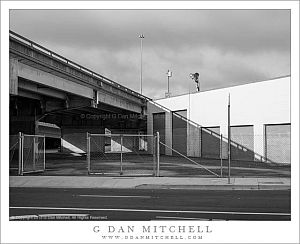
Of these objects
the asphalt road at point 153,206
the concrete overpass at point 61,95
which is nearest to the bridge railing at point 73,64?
the concrete overpass at point 61,95

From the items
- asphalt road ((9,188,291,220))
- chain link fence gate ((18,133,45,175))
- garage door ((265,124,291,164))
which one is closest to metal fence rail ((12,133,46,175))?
chain link fence gate ((18,133,45,175))

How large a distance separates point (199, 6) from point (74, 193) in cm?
900

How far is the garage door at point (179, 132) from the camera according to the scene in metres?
42.4

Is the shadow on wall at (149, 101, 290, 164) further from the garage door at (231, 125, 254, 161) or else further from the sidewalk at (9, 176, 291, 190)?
the sidewalk at (9, 176, 291, 190)

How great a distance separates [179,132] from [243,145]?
10603 mm

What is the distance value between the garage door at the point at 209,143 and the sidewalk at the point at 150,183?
1994 cm

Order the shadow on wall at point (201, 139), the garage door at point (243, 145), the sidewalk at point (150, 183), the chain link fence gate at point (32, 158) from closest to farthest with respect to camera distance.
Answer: the sidewalk at point (150, 183) < the chain link fence gate at point (32, 158) < the garage door at point (243, 145) < the shadow on wall at point (201, 139)

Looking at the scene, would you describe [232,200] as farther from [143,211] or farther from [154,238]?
[154,238]

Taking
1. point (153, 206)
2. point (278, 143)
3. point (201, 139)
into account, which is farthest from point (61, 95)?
point (153, 206)

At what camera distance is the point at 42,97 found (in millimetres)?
34031

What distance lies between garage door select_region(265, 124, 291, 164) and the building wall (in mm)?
487

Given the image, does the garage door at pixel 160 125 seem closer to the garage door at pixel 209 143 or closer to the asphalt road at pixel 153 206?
the garage door at pixel 209 143

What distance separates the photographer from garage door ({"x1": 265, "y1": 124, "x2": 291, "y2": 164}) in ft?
92.4

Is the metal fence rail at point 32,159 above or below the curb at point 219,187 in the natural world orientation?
above
